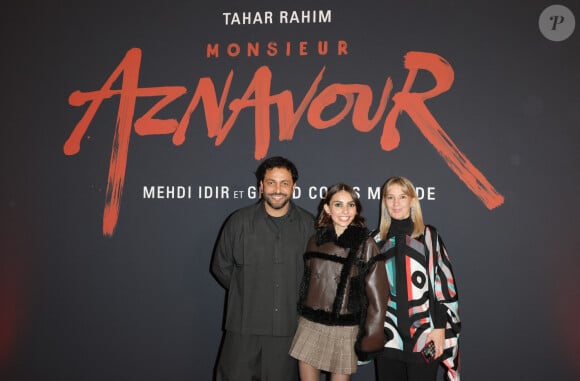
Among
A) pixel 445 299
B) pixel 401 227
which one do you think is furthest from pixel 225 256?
pixel 445 299

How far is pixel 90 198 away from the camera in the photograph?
3162 mm

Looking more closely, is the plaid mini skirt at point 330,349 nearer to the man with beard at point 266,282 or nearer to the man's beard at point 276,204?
the man with beard at point 266,282

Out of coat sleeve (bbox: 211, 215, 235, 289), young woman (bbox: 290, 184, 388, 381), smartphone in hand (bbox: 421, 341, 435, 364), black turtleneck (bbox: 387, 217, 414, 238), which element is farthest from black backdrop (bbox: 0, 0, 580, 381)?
smartphone in hand (bbox: 421, 341, 435, 364)

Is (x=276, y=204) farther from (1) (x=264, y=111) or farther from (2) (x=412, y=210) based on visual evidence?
(1) (x=264, y=111)

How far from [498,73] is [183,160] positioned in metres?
2.42

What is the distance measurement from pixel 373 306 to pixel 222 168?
157 cm

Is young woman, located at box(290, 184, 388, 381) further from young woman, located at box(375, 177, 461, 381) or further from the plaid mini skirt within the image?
young woman, located at box(375, 177, 461, 381)

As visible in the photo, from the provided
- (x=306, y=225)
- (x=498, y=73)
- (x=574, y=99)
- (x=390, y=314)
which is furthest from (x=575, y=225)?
(x=306, y=225)

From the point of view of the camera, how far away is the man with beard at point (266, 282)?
2.26 meters

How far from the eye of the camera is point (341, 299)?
82.7 inches

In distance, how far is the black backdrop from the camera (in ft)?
9.47

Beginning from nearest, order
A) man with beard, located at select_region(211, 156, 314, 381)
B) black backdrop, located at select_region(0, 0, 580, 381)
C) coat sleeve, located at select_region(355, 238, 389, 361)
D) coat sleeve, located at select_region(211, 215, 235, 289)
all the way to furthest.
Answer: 1. coat sleeve, located at select_region(355, 238, 389, 361)
2. man with beard, located at select_region(211, 156, 314, 381)
3. coat sleeve, located at select_region(211, 215, 235, 289)
4. black backdrop, located at select_region(0, 0, 580, 381)

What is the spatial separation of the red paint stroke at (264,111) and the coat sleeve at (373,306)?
3.74 ft

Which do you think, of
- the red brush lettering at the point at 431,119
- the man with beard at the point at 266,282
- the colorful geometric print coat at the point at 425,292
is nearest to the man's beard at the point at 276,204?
the man with beard at the point at 266,282
